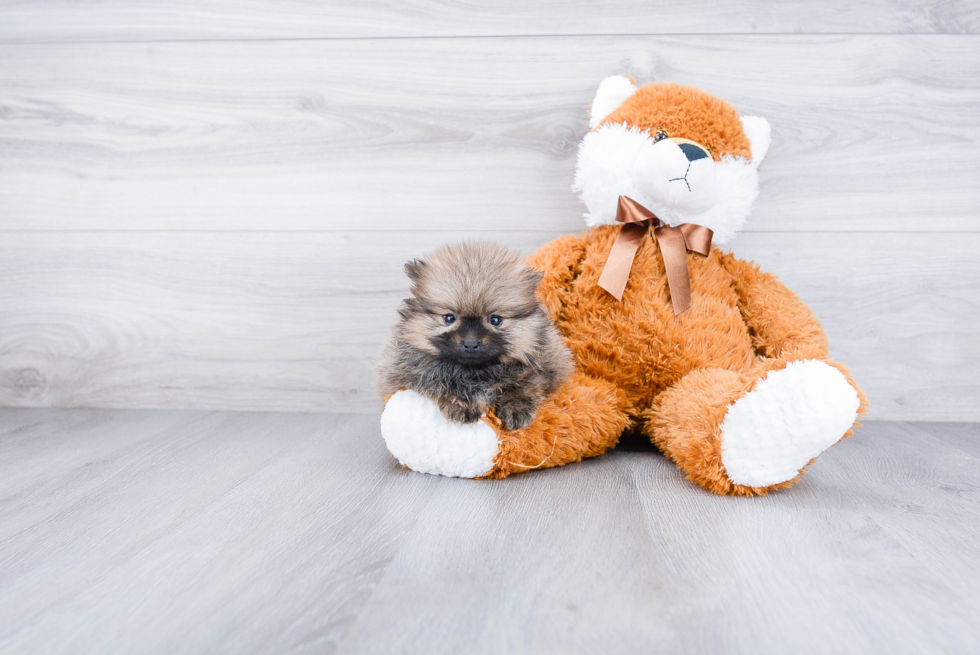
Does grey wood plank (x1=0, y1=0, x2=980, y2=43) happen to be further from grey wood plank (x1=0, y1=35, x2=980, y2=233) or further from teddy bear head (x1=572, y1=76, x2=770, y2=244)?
teddy bear head (x1=572, y1=76, x2=770, y2=244)

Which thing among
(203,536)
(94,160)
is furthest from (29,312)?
(203,536)

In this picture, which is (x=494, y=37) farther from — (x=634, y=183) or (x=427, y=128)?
(x=634, y=183)

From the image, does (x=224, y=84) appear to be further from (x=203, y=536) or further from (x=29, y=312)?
(x=203, y=536)

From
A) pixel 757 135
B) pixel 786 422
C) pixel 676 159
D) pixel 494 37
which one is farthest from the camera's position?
pixel 494 37

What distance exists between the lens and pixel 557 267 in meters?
1.04

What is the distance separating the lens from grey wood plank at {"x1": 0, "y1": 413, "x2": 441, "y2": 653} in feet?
1.73

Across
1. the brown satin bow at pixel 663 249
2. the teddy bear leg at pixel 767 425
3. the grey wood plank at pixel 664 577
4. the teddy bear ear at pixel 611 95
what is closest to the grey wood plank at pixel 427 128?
the teddy bear ear at pixel 611 95

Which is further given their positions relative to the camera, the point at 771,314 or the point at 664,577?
the point at 771,314

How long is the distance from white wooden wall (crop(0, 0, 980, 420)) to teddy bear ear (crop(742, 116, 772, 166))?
0.16 meters

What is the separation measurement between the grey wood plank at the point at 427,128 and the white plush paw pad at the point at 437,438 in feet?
1.65

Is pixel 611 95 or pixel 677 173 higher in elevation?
pixel 611 95

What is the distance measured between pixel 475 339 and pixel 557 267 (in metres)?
0.28

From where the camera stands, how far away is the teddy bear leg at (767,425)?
780mm

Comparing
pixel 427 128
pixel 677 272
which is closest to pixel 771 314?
pixel 677 272
